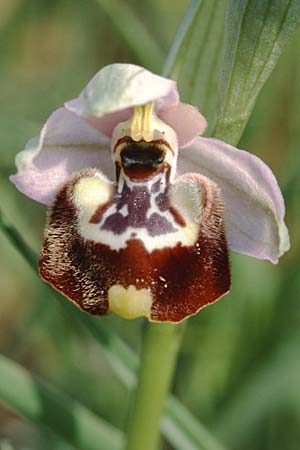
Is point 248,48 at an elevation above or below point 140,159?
above

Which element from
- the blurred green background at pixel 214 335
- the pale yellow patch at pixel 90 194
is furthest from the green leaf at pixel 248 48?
the blurred green background at pixel 214 335

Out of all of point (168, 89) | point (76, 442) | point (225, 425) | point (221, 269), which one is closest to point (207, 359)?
point (225, 425)

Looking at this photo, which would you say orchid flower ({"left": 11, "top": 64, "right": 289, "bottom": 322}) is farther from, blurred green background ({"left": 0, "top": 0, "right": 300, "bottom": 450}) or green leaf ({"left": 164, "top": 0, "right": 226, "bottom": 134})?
blurred green background ({"left": 0, "top": 0, "right": 300, "bottom": 450})

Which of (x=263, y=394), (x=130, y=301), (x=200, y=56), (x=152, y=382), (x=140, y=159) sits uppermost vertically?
(x=200, y=56)

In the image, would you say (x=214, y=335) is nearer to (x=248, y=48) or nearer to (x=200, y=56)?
(x=200, y=56)

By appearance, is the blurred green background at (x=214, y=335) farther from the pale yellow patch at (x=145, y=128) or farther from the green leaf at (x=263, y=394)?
the pale yellow patch at (x=145, y=128)

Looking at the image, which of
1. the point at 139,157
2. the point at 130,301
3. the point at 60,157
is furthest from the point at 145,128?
the point at 130,301
